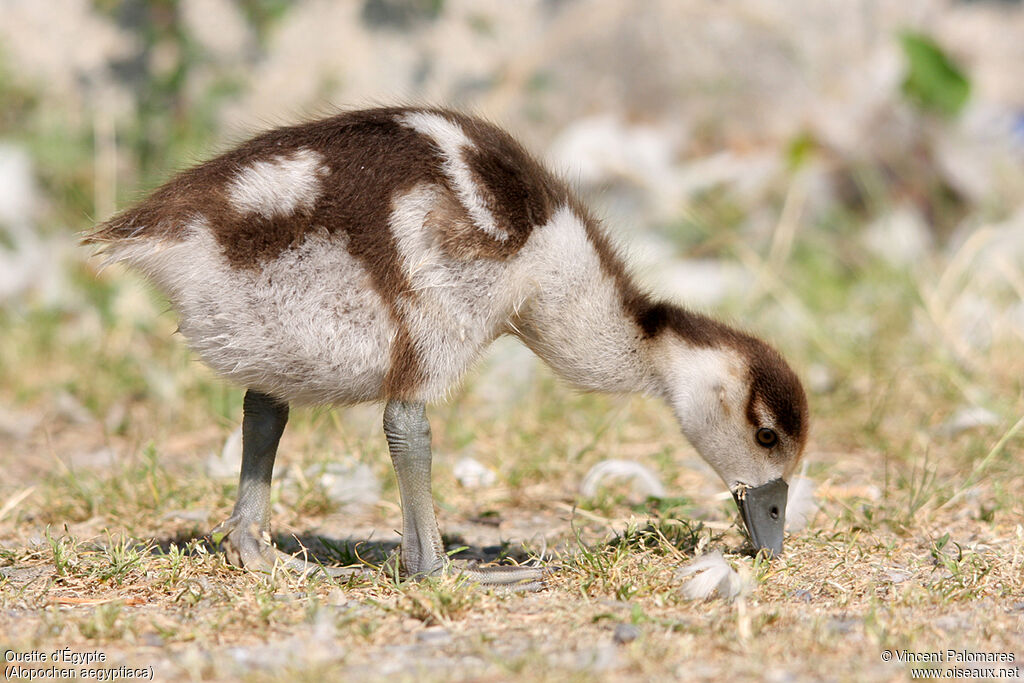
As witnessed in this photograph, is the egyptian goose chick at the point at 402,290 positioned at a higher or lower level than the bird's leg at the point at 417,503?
higher

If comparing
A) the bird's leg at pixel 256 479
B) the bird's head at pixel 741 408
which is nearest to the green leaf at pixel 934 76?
the bird's head at pixel 741 408

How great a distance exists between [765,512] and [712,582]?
60cm

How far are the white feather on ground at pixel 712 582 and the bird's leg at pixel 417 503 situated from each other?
17.6 inches

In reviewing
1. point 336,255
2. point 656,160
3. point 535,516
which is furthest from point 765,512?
point 656,160

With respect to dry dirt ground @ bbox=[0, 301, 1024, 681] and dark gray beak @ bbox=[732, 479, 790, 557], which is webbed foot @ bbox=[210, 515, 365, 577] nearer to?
dry dirt ground @ bbox=[0, 301, 1024, 681]

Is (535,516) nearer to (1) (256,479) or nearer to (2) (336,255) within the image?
(1) (256,479)

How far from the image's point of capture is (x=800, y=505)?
13.0ft

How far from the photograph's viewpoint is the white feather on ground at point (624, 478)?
4266 mm

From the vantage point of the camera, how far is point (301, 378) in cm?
318

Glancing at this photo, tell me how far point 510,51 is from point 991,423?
17.2 feet

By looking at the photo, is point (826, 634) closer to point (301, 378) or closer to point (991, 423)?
point (301, 378)

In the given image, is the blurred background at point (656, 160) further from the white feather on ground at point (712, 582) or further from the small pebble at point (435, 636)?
the small pebble at point (435, 636)

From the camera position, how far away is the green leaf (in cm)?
723

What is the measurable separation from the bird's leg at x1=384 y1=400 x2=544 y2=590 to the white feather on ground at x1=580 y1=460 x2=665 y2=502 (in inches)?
39.8
